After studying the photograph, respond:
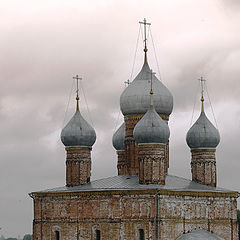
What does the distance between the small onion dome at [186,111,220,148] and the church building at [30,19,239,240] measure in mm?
57

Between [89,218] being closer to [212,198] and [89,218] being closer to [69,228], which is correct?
[69,228]

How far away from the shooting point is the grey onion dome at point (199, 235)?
51763mm

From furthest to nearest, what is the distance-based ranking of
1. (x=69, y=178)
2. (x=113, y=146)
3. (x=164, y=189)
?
(x=113, y=146)
(x=69, y=178)
(x=164, y=189)

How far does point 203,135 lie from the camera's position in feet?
185

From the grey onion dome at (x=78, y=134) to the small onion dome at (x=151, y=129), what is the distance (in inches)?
182

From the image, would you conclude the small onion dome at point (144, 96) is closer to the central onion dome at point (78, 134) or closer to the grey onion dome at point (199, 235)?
the central onion dome at point (78, 134)

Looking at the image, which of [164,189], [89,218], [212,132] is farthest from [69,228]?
[212,132]

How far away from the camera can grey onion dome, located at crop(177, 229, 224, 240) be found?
51763mm

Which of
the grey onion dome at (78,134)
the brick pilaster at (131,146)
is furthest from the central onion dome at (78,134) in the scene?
the brick pilaster at (131,146)

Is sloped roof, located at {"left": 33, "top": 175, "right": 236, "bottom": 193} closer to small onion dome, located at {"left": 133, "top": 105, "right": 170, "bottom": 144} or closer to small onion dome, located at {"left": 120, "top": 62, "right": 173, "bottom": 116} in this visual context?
small onion dome, located at {"left": 133, "top": 105, "right": 170, "bottom": 144}

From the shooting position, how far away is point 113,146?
61.2 meters

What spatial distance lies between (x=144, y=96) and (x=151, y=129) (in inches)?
183

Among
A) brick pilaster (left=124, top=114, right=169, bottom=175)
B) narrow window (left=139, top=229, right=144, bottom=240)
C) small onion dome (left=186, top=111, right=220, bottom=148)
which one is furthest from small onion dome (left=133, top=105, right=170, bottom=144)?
narrow window (left=139, top=229, right=144, bottom=240)

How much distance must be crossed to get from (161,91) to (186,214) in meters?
7.78
